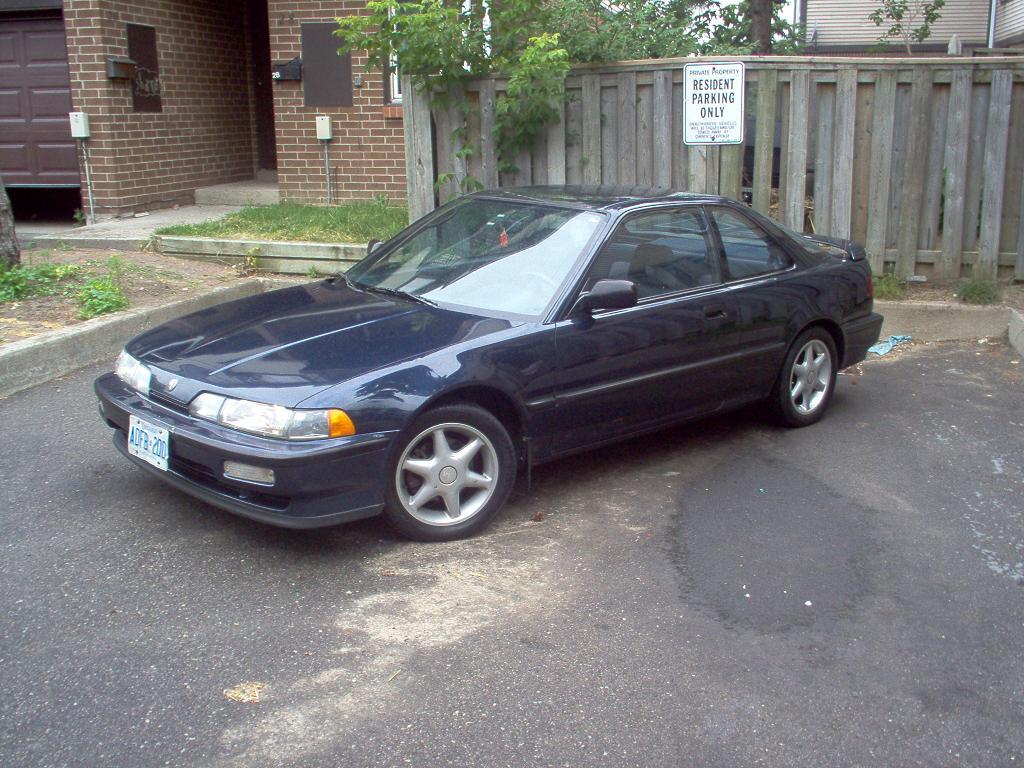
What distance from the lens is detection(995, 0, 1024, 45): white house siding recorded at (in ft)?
56.9

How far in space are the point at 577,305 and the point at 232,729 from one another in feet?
8.57

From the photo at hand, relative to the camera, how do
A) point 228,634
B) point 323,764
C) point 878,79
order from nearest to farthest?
point 323,764
point 228,634
point 878,79

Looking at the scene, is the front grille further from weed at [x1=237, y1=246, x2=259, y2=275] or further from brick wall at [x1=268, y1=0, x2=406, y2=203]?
brick wall at [x1=268, y1=0, x2=406, y2=203]

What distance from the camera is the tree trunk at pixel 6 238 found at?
8.27 m

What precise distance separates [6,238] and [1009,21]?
16.4 metres

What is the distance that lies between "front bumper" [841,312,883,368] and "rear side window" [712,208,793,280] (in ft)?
2.20

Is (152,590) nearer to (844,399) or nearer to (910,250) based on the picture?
(844,399)

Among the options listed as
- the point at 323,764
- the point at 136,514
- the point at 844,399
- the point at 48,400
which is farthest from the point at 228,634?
the point at 844,399

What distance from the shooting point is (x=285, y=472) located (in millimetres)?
4203

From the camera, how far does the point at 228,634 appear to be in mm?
3895

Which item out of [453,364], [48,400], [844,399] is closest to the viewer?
[453,364]

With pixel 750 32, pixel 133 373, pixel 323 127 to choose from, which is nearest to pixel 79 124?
pixel 323 127

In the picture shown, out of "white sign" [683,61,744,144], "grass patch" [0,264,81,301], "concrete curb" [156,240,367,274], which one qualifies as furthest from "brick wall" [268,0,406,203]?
"white sign" [683,61,744,144]

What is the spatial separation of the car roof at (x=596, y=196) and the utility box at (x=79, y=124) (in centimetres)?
749
